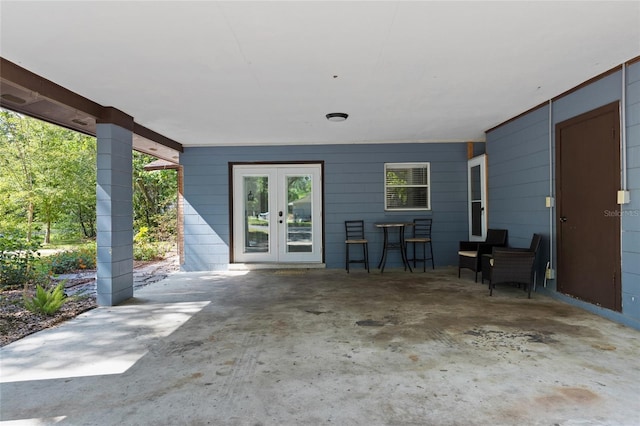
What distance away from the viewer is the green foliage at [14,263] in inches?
221

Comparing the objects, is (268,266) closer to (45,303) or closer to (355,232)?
(355,232)

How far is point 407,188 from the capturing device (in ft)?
25.0

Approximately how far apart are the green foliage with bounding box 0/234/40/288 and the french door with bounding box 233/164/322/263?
130 inches

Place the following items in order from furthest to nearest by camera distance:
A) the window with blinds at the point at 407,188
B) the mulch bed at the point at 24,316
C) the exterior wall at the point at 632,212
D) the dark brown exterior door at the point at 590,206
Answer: the window with blinds at the point at 407,188, the dark brown exterior door at the point at 590,206, the mulch bed at the point at 24,316, the exterior wall at the point at 632,212

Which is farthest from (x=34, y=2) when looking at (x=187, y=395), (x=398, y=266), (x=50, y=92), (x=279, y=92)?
(x=398, y=266)

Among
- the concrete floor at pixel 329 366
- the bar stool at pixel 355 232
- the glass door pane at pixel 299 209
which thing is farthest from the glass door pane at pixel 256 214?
the concrete floor at pixel 329 366

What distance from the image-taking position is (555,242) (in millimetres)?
4801

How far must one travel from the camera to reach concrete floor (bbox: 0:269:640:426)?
213cm

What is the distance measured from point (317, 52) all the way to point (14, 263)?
562 centimetres

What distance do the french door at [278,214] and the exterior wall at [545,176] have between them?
3.34 m

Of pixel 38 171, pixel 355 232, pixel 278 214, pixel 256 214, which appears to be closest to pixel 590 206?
pixel 355 232

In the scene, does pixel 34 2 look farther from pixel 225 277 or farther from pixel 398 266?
pixel 398 266

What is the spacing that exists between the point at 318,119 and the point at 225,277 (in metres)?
3.26

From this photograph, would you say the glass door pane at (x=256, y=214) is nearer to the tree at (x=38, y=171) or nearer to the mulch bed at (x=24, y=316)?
the mulch bed at (x=24, y=316)
